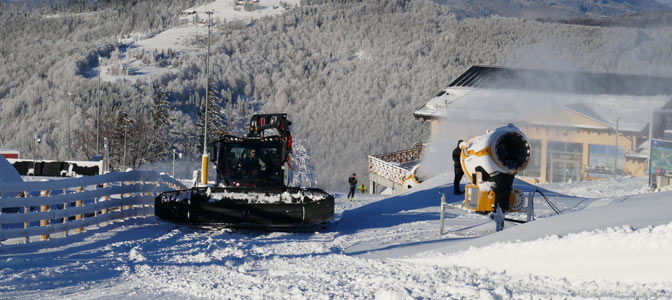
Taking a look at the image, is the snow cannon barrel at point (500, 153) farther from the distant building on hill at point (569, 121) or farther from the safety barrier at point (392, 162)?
the safety barrier at point (392, 162)

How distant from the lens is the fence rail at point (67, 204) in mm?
13648

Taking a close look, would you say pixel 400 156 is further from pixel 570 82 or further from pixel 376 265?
pixel 376 265

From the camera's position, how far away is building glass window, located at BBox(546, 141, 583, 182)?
55.6 meters

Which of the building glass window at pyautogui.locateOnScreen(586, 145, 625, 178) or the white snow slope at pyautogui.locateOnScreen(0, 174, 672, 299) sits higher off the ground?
the white snow slope at pyautogui.locateOnScreen(0, 174, 672, 299)

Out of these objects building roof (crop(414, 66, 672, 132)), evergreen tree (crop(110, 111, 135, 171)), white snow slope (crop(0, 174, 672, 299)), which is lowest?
evergreen tree (crop(110, 111, 135, 171))

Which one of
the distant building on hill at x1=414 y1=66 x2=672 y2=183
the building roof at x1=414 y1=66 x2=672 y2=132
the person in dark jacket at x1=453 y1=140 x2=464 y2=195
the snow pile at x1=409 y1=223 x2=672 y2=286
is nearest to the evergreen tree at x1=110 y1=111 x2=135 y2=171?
the building roof at x1=414 y1=66 x2=672 y2=132

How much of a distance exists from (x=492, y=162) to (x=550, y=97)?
4274 cm

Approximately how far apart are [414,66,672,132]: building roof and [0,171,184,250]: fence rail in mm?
31802

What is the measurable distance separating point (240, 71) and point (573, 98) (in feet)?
472

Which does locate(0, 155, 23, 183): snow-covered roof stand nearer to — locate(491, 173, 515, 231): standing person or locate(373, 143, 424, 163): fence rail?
locate(491, 173, 515, 231): standing person

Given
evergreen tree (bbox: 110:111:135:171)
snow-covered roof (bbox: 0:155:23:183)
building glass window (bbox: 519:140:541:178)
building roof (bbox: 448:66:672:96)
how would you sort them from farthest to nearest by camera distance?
evergreen tree (bbox: 110:111:135:171) → building roof (bbox: 448:66:672:96) → building glass window (bbox: 519:140:541:178) → snow-covered roof (bbox: 0:155:23:183)

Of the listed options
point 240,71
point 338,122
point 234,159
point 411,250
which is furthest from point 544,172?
point 240,71

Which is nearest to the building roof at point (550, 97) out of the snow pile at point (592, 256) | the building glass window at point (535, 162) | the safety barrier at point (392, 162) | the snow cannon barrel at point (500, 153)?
the building glass window at point (535, 162)

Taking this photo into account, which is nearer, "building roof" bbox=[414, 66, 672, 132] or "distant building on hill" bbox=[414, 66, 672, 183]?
"distant building on hill" bbox=[414, 66, 672, 183]
